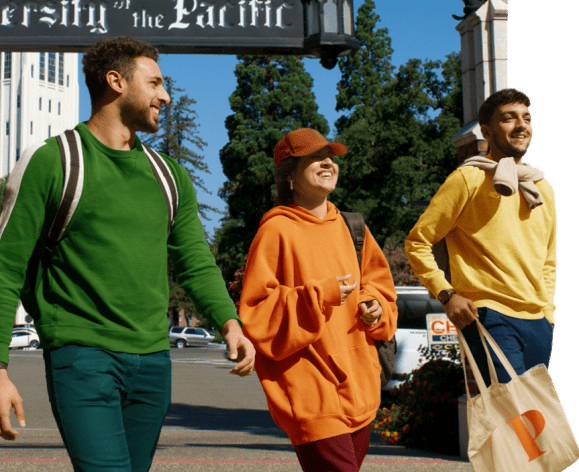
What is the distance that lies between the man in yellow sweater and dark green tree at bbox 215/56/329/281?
3241 centimetres

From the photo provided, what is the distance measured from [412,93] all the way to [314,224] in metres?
32.8

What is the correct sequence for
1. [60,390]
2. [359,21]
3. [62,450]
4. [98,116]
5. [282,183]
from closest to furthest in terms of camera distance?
[60,390] < [98,116] < [282,183] < [62,450] < [359,21]

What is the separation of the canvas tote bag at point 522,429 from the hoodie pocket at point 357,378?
21.1 inches

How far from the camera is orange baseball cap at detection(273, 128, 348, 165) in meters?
3.83

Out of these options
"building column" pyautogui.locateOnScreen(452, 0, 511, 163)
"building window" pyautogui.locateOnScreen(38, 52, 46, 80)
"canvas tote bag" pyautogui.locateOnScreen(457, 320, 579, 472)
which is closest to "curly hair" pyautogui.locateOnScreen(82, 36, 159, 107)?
"canvas tote bag" pyautogui.locateOnScreen(457, 320, 579, 472)

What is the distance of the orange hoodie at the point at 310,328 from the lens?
3.56 m

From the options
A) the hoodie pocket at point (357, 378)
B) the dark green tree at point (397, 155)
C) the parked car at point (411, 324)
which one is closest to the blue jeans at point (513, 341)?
the hoodie pocket at point (357, 378)

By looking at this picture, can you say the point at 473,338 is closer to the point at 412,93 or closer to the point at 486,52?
the point at 486,52

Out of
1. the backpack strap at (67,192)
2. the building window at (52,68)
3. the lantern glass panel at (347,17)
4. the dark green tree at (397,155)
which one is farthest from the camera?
the building window at (52,68)

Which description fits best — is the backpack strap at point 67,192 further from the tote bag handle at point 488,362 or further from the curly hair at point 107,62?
the tote bag handle at point 488,362

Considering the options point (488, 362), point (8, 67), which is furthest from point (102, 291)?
point (8, 67)

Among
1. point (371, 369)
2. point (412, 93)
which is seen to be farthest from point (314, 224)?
point (412, 93)

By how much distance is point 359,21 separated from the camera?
43156 mm

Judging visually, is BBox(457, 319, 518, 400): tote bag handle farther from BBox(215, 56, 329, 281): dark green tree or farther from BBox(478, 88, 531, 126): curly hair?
BBox(215, 56, 329, 281): dark green tree
